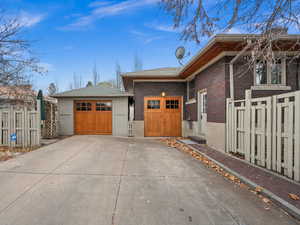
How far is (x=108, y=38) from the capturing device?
10000 millimetres

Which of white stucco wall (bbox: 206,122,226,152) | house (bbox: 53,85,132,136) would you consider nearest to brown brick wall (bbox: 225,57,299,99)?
white stucco wall (bbox: 206,122,226,152)

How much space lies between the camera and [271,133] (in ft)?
10.2

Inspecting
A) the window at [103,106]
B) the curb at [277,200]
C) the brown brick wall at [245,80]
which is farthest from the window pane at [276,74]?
the window at [103,106]

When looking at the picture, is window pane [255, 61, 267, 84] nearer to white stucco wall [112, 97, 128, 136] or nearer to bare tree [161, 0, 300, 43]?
bare tree [161, 0, 300, 43]

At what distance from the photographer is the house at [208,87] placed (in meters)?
4.57

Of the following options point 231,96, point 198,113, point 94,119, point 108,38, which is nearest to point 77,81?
point 108,38

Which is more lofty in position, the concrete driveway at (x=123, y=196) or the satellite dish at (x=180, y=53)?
the satellite dish at (x=180, y=53)

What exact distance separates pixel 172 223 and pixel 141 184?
1081 mm

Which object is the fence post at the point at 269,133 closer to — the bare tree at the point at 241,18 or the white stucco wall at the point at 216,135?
the bare tree at the point at 241,18

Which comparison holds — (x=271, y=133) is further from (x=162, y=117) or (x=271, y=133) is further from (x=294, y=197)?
(x=162, y=117)

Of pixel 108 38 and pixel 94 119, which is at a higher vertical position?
pixel 108 38

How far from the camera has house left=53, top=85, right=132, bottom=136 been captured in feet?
27.7

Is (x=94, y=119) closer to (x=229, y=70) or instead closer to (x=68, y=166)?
(x=68, y=166)

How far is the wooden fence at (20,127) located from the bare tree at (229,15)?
6049 millimetres
